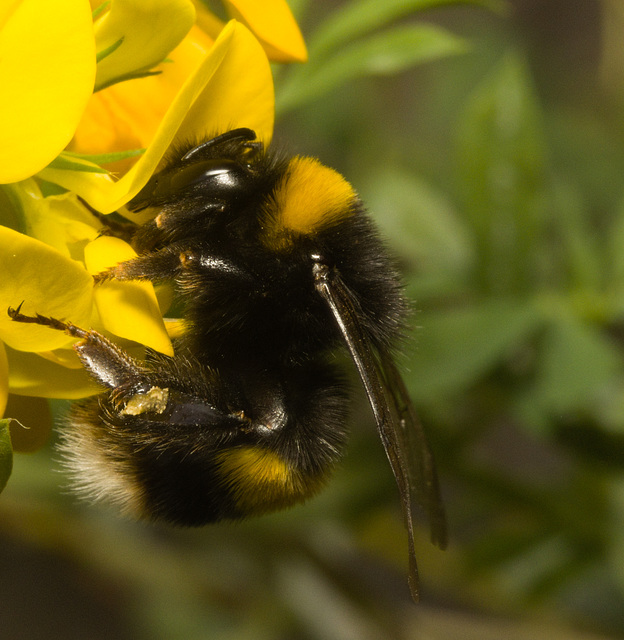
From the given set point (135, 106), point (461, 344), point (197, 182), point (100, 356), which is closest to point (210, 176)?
point (197, 182)

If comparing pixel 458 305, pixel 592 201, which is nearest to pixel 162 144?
pixel 458 305

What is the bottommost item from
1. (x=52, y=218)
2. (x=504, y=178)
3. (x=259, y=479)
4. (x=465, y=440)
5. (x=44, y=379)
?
(x=465, y=440)

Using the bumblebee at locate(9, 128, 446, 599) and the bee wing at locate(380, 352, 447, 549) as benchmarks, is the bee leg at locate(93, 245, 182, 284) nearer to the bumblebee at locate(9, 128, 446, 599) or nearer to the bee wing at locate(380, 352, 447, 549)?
the bumblebee at locate(9, 128, 446, 599)

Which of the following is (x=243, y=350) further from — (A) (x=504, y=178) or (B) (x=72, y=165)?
(A) (x=504, y=178)

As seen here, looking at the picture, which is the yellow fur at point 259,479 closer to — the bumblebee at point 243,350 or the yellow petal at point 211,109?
the bumblebee at point 243,350

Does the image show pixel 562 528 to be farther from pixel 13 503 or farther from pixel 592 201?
pixel 592 201

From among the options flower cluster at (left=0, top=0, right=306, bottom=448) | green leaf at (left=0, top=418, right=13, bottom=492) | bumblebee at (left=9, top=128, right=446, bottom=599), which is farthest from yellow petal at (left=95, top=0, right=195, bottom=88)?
green leaf at (left=0, top=418, right=13, bottom=492)
